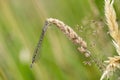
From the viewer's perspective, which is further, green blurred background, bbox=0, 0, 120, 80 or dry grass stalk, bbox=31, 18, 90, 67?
green blurred background, bbox=0, 0, 120, 80

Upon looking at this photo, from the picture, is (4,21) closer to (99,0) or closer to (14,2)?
(14,2)

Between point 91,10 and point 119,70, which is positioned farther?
point 91,10

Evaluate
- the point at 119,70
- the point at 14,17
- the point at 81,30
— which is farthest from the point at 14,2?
the point at 119,70

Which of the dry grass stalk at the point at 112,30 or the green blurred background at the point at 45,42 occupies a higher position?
the green blurred background at the point at 45,42

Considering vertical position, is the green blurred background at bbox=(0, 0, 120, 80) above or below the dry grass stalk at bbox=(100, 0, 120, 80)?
above

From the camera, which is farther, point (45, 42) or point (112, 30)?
point (45, 42)

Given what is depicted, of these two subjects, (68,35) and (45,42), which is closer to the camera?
(68,35)

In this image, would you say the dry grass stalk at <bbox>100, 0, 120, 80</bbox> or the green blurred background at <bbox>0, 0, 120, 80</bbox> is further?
the green blurred background at <bbox>0, 0, 120, 80</bbox>

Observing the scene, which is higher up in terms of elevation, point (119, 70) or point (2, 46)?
point (2, 46)
